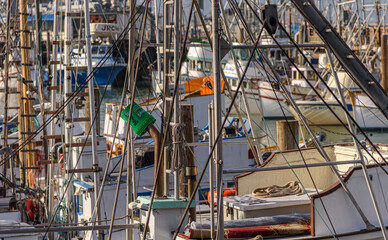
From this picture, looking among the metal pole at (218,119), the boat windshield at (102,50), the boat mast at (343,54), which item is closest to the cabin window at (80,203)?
the metal pole at (218,119)

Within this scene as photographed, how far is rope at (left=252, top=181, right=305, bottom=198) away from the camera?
10445 mm

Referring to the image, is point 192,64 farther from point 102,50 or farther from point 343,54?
point 343,54

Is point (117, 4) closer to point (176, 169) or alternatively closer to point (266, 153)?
point (266, 153)

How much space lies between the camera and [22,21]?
17188 mm

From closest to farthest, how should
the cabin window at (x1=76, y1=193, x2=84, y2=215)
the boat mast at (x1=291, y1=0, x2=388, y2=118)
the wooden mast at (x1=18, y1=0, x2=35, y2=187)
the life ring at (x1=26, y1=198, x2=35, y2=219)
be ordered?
1. the boat mast at (x1=291, y1=0, x2=388, y2=118)
2. the cabin window at (x1=76, y1=193, x2=84, y2=215)
3. the life ring at (x1=26, y1=198, x2=35, y2=219)
4. the wooden mast at (x1=18, y1=0, x2=35, y2=187)

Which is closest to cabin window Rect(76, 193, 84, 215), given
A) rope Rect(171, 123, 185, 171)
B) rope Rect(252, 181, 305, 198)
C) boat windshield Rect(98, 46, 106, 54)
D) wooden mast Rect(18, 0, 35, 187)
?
wooden mast Rect(18, 0, 35, 187)

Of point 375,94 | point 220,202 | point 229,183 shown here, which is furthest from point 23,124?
point 375,94

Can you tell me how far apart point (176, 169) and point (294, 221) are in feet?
6.90

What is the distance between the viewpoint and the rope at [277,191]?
411 inches

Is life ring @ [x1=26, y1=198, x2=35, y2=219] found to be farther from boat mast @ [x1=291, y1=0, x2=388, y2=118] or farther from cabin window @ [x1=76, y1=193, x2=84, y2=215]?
boat mast @ [x1=291, y1=0, x2=388, y2=118]

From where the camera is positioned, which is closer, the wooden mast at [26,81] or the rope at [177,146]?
the rope at [177,146]

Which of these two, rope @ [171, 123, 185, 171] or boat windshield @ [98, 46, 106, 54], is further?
boat windshield @ [98, 46, 106, 54]

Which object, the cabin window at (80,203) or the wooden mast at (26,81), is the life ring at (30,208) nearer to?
the wooden mast at (26,81)

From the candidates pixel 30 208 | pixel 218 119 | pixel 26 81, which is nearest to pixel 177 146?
pixel 218 119
